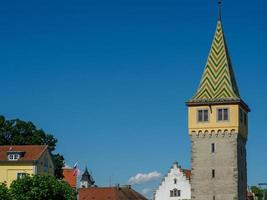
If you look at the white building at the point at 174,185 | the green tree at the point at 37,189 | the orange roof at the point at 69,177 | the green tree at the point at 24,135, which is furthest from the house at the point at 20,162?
the orange roof at the point at 69,177

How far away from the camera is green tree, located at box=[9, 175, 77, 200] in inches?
3305

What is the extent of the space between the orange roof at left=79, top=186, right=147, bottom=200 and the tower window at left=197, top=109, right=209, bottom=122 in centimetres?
4199

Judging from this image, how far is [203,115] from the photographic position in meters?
95.8

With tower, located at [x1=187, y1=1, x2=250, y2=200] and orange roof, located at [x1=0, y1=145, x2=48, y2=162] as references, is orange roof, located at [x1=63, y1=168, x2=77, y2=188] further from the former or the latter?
tower, located at [x1=187, y1=1, x2=250, y2=200]

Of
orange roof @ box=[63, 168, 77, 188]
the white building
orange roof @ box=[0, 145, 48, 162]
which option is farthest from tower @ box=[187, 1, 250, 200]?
orange roof @ box=[63, 168, 77, 188]

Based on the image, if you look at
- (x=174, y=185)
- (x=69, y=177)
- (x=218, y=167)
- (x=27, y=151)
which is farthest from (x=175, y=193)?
(x=69, y=177)

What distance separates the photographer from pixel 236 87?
320 ft

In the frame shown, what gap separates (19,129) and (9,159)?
10.5 m

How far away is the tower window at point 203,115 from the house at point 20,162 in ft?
71.7

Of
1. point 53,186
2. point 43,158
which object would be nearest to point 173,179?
point 43,158

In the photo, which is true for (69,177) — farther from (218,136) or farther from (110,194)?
(218,136)

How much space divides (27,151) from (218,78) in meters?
26.3

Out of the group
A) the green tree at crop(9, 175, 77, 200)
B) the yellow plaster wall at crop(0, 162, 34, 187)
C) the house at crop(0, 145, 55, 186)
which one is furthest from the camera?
the yellow plaster wall at crop(0, 162, 34, 187)

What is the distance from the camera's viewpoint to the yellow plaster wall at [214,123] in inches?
3701
